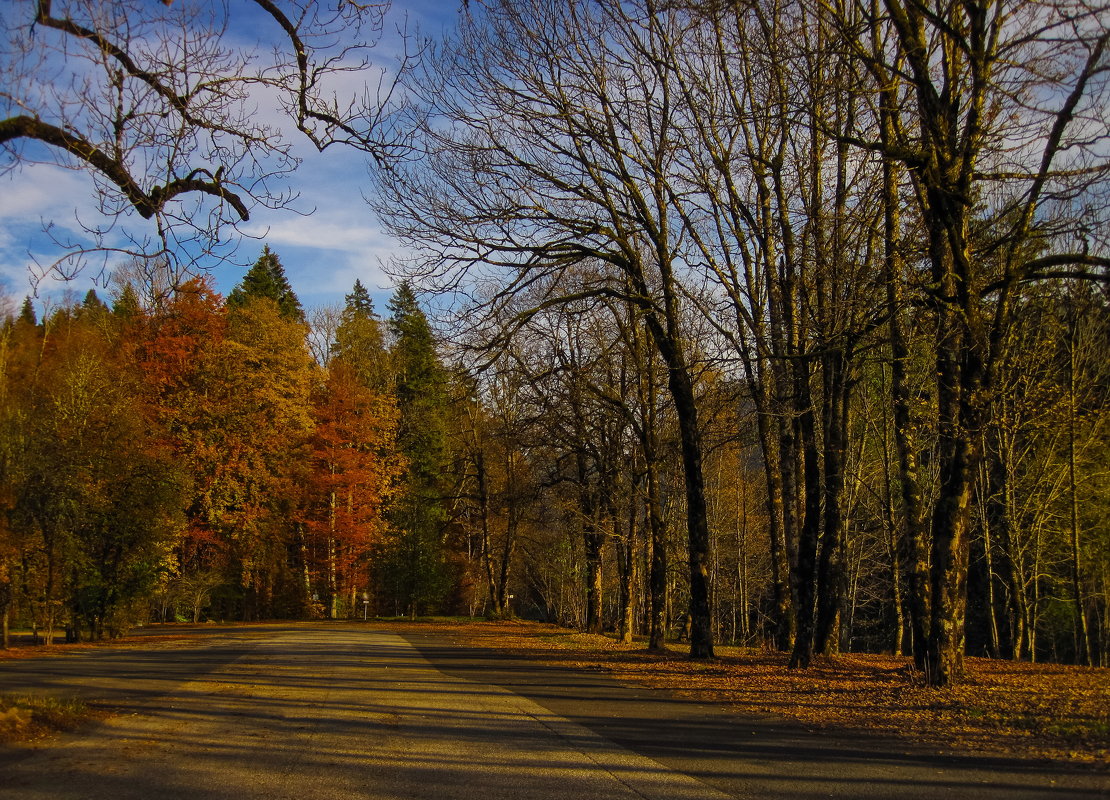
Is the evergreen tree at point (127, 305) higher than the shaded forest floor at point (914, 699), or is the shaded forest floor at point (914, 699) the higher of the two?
the evergreen tree at point (127, 305)

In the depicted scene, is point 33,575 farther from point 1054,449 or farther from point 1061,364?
point 1054,449

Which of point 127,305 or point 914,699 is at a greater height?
point 127,305

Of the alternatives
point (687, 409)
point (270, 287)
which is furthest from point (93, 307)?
point (687, 409)

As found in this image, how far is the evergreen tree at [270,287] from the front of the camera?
1989 inches

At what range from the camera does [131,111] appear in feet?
20.8

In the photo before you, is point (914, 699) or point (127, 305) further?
point (127, 305)

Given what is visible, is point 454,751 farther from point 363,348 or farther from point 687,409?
point 363,348

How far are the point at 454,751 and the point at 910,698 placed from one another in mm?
5915

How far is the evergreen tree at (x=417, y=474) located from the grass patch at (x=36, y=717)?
2232 centimetres

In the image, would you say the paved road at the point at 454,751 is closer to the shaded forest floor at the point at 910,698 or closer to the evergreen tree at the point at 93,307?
the shaded forest floor at the point at 910,698

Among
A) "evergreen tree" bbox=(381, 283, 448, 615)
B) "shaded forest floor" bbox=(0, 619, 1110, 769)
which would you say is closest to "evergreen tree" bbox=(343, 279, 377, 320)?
"evergreen tree" bbox=(381, 283, 448, 615)

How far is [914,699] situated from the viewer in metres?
9.45

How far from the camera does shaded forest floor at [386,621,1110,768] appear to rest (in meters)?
7.23

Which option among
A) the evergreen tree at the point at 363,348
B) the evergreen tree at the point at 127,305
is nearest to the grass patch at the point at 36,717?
the evergreen tree at the point at 127,305
